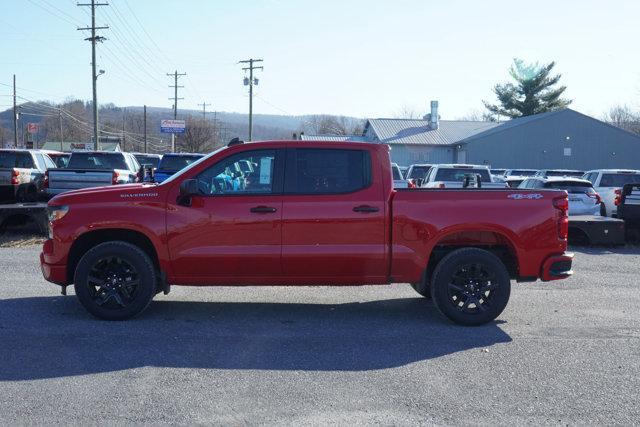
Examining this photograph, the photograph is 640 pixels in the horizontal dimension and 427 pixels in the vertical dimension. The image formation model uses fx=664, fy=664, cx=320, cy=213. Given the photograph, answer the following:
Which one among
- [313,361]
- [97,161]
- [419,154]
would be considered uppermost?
[419,154]

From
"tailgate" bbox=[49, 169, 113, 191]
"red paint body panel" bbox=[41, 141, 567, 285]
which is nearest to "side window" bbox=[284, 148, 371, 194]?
"red paint body panel" bbox=[41, 141, 567, 285]

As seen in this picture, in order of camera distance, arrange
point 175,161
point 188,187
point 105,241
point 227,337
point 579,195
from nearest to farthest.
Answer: point 227,337
point 188,187
point 105,241
point 579,195
point 175,161

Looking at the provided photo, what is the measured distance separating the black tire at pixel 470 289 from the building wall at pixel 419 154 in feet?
154

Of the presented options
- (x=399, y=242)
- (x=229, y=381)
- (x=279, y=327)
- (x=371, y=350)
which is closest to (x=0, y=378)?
(x=229, y=381)

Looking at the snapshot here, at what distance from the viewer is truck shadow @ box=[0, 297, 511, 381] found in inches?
232

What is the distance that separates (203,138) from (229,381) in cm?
7881

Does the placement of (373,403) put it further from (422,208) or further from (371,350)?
(422,208)

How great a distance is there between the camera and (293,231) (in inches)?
281

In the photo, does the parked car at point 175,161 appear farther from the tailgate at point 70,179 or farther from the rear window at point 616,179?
the rear window at point 616,179

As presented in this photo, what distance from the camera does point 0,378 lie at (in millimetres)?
5426

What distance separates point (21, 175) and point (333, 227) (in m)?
13.8

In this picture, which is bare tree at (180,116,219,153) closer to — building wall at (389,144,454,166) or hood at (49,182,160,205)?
building wall at (389,144,454,166)

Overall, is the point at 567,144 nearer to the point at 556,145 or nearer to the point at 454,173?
the point at 556,145

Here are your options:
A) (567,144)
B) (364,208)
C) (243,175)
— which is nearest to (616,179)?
(364,208)
